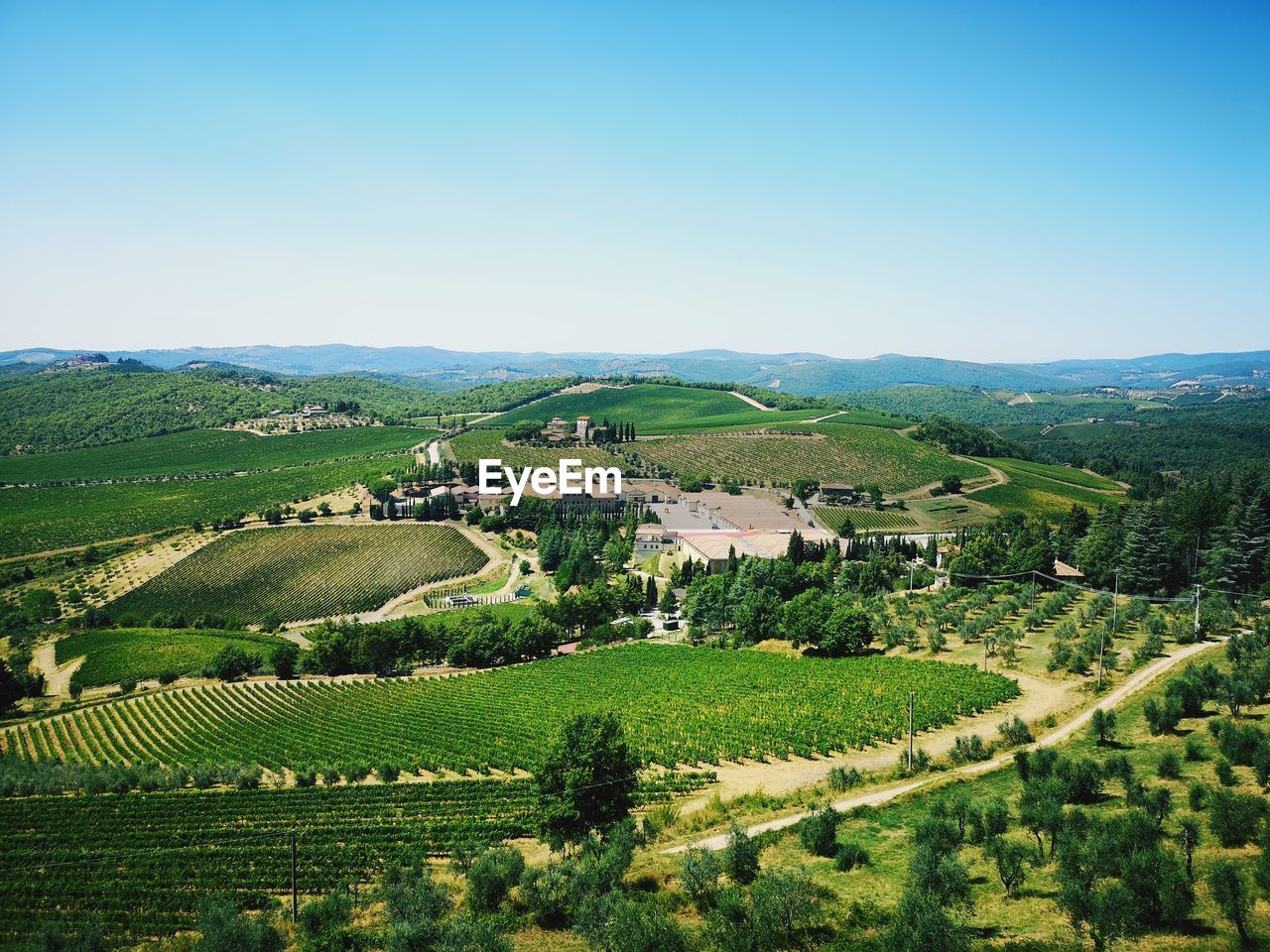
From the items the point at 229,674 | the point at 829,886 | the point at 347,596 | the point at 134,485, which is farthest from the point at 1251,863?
the point at 134,485

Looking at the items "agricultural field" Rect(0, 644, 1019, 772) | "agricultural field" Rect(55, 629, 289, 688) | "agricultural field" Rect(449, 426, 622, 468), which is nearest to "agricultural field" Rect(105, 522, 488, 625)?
"agricultural field" Rect(55, 629, 289, 688)

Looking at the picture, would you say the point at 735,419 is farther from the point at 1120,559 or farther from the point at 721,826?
the point at 721,826

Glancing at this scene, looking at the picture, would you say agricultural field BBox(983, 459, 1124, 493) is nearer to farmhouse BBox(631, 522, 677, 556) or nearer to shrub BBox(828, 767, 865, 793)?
farmhouse BBox(631, 522, 677, 556)

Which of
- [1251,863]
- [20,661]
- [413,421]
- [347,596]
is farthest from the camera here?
[413,421]

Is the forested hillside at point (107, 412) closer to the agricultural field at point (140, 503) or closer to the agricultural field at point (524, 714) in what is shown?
the agricultural field at point (140, 503)

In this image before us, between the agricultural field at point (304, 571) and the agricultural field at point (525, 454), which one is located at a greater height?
the agricultural field at point (525, 454)

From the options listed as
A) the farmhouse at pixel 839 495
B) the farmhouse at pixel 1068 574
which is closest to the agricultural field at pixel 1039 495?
the farmhouse at pixel 839 495

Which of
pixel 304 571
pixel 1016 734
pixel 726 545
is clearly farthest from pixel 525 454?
pixel 1016 734
